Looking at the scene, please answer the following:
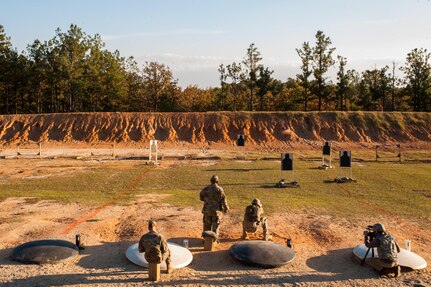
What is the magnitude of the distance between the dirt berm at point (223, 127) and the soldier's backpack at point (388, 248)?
1359 inches

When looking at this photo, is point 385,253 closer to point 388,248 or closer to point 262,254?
point 388,248

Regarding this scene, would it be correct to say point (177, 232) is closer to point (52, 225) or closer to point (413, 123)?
point (52, 225)

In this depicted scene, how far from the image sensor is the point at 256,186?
20.9 metres

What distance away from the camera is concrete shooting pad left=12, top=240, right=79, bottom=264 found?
32.4 ft

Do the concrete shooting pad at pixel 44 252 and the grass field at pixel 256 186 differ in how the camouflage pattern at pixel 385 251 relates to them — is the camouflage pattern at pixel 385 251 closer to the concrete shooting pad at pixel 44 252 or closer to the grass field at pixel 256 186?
the grass field at pixel 256 186

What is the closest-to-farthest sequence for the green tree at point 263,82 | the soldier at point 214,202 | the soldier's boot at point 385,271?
the soldier's boot at point 385,271, the soldier at point 214,202, the green tree at point 263,82

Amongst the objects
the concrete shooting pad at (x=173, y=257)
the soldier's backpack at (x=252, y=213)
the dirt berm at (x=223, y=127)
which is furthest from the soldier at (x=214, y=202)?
the dirt berm at (x=223, y=127)

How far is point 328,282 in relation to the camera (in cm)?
909

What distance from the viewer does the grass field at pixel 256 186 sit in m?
16.8

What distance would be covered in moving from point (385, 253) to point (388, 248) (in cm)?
13

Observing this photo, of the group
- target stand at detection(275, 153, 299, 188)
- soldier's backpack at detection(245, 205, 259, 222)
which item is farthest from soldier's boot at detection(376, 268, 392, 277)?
target stand at detection(275, 153, 299, 188)

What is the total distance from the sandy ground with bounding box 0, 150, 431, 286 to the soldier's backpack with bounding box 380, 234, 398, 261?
1.67 ft

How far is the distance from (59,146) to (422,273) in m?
40.6

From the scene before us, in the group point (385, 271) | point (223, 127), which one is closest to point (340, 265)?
point (385, 271)
